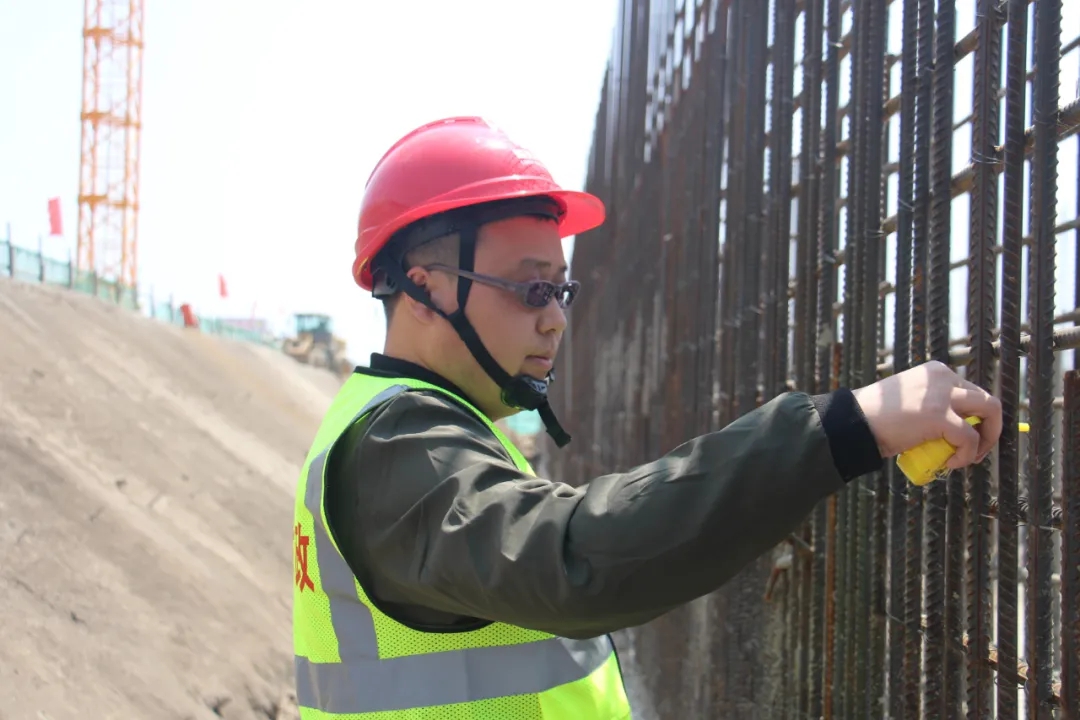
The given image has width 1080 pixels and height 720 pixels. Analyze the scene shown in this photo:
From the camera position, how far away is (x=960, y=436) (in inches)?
59.4

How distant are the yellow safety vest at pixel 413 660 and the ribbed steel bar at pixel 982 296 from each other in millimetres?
903

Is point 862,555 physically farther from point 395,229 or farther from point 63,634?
point 63,634

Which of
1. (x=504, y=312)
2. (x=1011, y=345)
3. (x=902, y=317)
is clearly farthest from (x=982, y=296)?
(x=504, y=312)

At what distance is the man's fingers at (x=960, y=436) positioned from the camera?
1.50 m

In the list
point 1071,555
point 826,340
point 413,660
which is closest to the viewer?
point 413,660

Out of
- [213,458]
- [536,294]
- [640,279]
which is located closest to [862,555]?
[536,294]

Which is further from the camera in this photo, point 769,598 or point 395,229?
point 769,598

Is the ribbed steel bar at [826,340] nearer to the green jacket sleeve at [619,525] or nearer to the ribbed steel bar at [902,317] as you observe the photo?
the ribbed steel bar at [902,317]

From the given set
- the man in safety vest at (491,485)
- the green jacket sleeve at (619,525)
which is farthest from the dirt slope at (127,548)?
the green jacket sleeve at (619,525)

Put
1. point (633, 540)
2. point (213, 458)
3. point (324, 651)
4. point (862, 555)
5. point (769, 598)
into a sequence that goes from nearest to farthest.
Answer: point (633, 540)
point (324, 651)
point (862, 555)
point (769, 598)
point (213, 458)

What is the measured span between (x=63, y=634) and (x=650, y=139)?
654 cm

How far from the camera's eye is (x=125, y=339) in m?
25.2

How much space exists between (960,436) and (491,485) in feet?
2.35

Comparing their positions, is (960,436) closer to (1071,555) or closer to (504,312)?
(1071,555)
